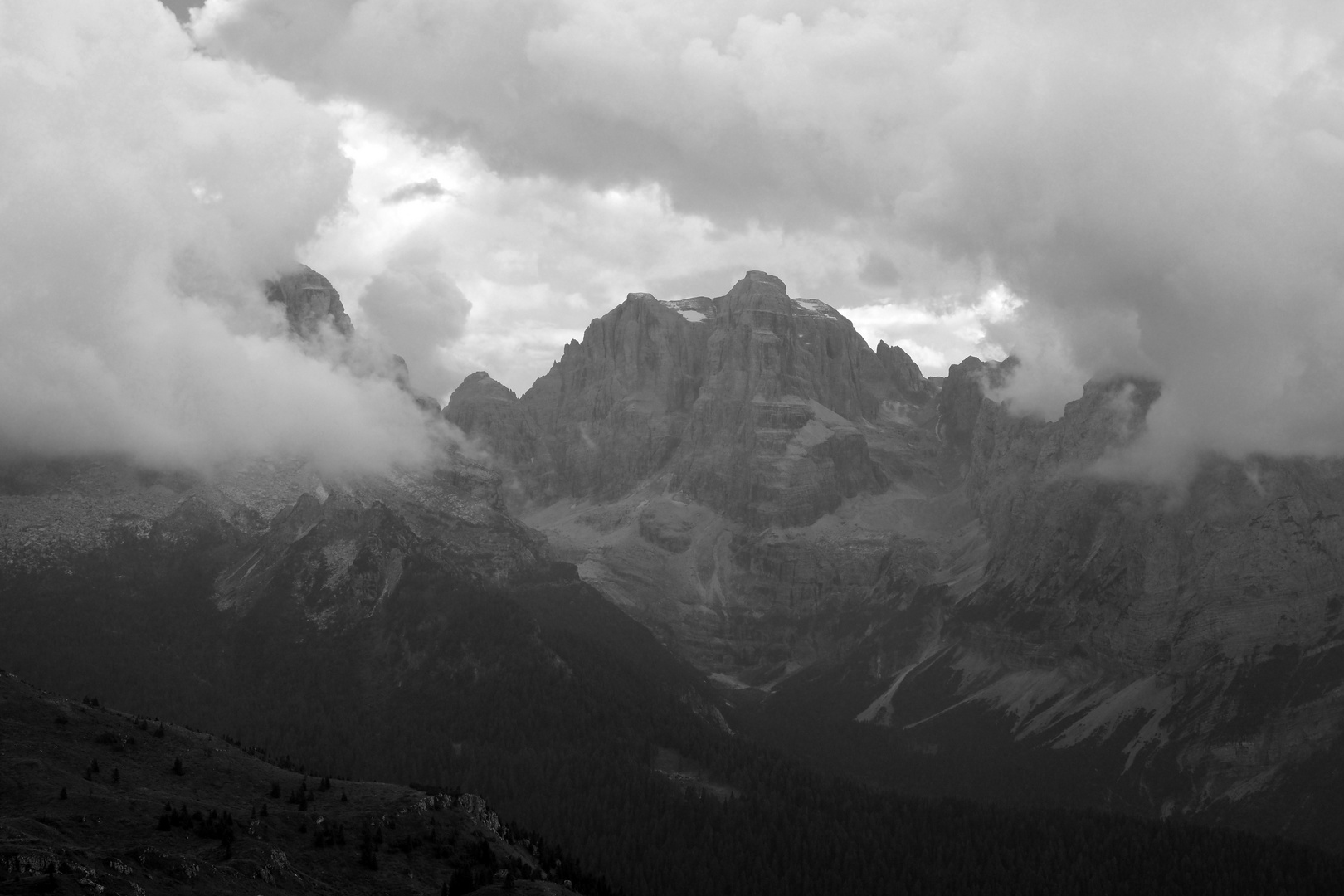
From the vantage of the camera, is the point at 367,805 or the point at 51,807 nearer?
the point at 51,807

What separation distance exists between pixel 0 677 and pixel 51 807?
166 ft

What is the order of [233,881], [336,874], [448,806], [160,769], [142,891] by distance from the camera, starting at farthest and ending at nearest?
[448,806] → [160,769] → [336,874] → [233,881] → [142,891]

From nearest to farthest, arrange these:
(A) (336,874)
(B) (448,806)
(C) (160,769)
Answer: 1. (A) (336,874)
2. (C) (160,769)
3. (B) (448,806)

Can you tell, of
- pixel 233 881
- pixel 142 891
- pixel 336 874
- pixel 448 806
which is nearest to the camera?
pixel 142 891

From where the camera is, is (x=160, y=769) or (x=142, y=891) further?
(x=160, y=769)

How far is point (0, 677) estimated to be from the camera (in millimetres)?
199750

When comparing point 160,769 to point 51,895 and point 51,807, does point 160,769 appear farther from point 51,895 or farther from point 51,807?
point 51,895

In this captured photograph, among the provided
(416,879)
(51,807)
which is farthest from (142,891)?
(416,879)

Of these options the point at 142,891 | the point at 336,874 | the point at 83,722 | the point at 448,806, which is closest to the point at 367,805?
the point at 448,806

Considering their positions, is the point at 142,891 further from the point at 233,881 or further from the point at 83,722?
the point at 83,722

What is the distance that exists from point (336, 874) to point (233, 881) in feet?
58.4

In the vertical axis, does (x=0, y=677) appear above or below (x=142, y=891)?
above

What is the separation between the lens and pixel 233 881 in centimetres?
14925

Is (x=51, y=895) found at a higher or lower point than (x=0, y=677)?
lower
